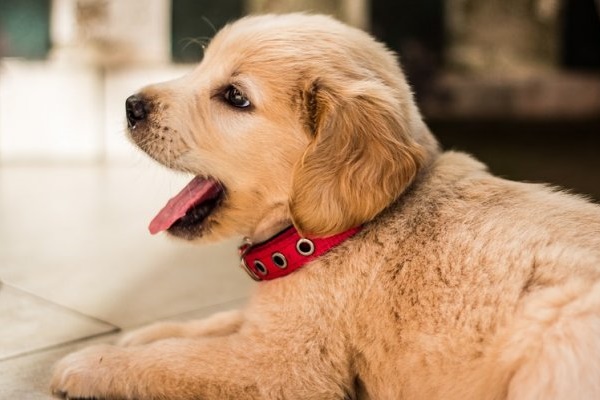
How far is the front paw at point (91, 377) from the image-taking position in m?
1.70

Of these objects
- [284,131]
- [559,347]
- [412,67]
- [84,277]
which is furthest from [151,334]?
[412,67]

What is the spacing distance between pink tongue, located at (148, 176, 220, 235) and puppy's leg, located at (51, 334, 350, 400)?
0.37 meters

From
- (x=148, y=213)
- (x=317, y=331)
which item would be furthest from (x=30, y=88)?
(x=317, y=331)

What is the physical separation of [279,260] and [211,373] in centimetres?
31

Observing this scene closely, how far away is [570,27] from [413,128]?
8.04m

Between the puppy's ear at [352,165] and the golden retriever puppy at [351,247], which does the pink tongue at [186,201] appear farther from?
the puppy's ear at [352,165]

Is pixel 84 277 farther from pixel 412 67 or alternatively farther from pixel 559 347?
pixel 412 67

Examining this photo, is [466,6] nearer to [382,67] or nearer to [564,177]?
[564,177]

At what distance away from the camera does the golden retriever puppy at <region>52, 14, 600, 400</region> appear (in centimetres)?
155

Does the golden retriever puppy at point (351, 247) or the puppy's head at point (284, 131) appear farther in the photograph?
the puppy's head at point (284, 131)

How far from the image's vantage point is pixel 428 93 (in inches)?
326

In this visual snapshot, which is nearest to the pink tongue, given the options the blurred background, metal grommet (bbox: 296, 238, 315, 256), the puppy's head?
the puppy's head

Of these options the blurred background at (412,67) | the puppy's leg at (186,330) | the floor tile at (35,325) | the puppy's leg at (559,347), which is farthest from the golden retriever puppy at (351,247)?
the blurred background at (412,67)

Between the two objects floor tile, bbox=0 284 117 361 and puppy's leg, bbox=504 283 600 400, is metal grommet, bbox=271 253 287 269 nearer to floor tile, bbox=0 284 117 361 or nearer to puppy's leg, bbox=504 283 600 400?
puppy's leg, bbox=504 283 600 400
